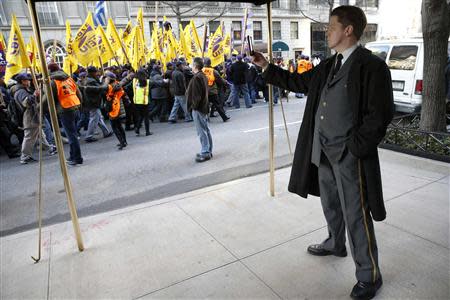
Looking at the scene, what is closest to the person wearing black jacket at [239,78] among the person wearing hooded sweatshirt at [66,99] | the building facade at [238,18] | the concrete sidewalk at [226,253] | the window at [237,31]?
the person wearing hooded sweatshirt at [66,99]

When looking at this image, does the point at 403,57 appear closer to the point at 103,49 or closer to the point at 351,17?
the point at 351,17

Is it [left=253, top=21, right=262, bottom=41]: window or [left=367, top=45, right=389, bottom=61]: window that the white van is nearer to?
[left=367, top=45, right=389, bottom=61]: window

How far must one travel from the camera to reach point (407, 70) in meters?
8.13

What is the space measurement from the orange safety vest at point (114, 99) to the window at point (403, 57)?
22.1 feet

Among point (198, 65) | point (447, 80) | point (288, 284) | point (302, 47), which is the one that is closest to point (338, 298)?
point (288, 284)

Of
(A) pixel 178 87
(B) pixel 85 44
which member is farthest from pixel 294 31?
(B) pixel 85 44

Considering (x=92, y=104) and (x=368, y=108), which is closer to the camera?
(x=368, y=108)

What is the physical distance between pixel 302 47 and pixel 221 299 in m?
38.9

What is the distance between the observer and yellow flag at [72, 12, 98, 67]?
9.58 metres

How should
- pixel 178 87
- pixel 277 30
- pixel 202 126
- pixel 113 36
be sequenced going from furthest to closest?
pixel 277 30 < pixel 113 36 < pixel 178 87 < pixel 202 126

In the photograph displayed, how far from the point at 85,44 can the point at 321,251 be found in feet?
30.2

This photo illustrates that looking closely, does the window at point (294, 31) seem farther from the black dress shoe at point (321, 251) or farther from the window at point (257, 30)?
the black dress shoe at point (321, 251)

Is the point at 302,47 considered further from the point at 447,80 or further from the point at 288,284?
the point at 288,284

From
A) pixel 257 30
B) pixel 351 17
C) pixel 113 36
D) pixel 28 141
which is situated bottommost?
pixel 28 141
